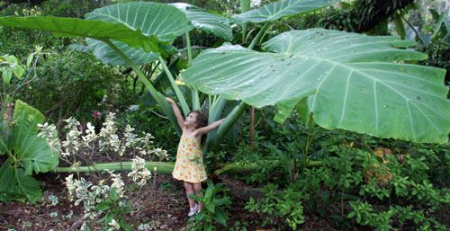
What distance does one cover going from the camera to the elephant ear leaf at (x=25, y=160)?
96.0 inches

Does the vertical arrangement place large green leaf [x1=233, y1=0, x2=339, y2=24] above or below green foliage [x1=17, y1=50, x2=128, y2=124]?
above

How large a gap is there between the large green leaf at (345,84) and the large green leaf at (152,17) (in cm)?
50

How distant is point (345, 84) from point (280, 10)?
151 cm

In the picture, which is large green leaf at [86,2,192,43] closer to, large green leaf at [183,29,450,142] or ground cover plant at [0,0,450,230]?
ground cover plant at [0,0,450,230]

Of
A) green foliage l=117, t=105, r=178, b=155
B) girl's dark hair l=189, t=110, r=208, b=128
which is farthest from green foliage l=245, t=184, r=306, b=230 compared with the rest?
green foliage l=117, t=105, r=178, b=155

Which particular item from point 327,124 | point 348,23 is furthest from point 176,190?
point 348,23

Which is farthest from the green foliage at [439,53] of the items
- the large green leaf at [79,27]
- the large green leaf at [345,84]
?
the large green leaf at [79,27]

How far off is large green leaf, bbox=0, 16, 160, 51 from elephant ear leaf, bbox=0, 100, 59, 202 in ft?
2.83

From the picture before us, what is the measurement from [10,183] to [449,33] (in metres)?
6.00

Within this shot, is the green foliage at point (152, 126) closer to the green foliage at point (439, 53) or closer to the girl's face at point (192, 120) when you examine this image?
the girl's face at point (192, 120)

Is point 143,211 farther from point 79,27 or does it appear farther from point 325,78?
point 325,78

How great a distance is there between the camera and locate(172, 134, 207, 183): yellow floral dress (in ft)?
7.06

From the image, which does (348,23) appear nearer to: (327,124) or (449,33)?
(449,33)

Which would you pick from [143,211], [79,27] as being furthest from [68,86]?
[79,27]
